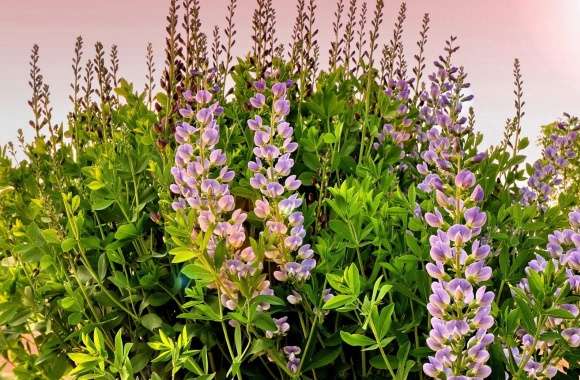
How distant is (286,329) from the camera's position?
6.14 feet

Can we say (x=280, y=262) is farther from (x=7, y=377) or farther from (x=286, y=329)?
(x=7, y=377)

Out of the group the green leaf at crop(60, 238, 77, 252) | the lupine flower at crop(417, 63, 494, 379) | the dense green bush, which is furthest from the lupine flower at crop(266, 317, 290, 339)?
the green leaf at crop(60, 238, 77, 252)

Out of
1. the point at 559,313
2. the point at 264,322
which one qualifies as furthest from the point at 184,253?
the point at 559,313

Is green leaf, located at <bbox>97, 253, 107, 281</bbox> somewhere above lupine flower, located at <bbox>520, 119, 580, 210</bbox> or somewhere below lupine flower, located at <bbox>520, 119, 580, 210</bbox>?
below

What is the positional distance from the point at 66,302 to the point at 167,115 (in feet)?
2.02

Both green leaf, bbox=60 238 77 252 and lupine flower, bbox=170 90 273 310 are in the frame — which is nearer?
lupine flower, bbox=170 90 273 310

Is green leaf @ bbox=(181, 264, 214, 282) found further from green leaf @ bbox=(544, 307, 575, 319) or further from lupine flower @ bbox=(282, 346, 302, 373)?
green leaf @ bbox=(544, 307, 575, 319)

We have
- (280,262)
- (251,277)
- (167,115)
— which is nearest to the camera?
(251,277)

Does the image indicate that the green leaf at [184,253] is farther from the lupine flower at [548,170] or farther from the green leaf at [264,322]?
the lupine flower at [548,170]

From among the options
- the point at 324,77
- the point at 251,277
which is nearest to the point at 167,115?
the point at 251,277

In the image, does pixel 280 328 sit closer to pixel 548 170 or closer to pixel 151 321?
pixel 151 321

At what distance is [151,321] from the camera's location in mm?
2014

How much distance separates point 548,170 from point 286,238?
1.22m

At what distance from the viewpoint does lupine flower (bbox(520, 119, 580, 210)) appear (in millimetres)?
2551
